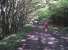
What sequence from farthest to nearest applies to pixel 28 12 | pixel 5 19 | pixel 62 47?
pixel 28 12, pixel 5 19, pixel 62 47

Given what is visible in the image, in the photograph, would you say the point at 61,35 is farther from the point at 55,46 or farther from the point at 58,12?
the point at 58,12

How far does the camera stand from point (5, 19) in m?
9.45

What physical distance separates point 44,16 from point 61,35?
5.08 m

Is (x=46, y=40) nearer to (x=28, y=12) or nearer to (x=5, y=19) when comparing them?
(x=5, y=19)

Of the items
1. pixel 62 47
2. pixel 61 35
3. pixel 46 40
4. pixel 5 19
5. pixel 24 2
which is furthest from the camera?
pixel 24 2

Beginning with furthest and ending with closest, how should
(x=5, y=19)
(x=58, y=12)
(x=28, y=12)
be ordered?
(x=28, y=12) → (x=58, y=12) → (x=5, y=19)

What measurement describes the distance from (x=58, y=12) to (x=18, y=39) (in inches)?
157

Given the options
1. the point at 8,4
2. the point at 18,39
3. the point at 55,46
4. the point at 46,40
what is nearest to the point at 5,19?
the point at 8,4

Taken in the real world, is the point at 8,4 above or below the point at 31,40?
above

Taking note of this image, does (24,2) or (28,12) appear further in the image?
(28,12)

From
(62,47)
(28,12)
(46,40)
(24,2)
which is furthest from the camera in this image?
(28,12)

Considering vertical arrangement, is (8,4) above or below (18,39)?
above

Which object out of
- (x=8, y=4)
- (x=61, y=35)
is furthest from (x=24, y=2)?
(x=61, y=35)

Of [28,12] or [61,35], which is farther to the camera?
[28,12]
